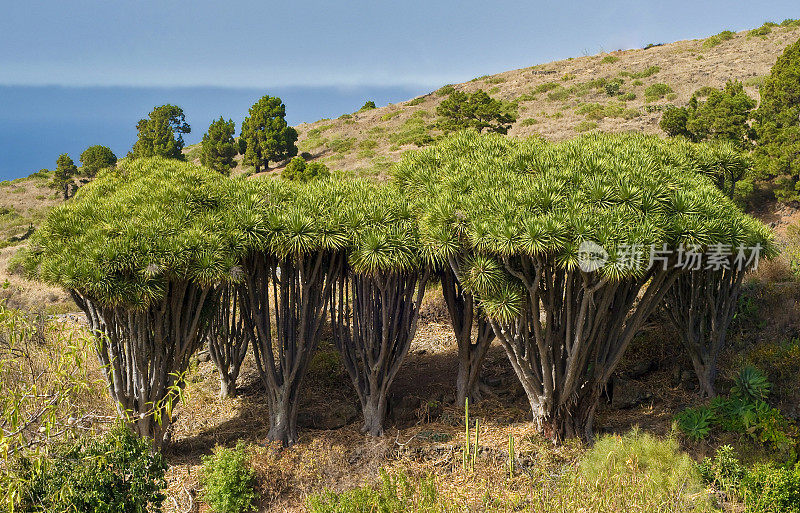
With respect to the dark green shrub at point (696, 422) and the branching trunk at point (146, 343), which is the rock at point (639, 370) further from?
the branching trunk at point (146, 343)

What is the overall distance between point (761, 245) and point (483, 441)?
6423 millimetres

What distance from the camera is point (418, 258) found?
10570 mm

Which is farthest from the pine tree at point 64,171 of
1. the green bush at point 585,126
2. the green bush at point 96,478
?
the green bush at point 96,478

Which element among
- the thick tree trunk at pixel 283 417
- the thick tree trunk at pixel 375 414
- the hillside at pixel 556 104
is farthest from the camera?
the hillside at pixel 556 104

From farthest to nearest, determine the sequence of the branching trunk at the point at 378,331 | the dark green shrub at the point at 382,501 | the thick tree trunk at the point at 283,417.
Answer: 1. the branching trunk at the point at 378,331
2. the thick tree trunk at the point at 283,417
3. the dark green shrub at the point at 382,501

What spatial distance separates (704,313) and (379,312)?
6.69 metres

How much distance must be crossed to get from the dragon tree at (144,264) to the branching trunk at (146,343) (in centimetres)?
2

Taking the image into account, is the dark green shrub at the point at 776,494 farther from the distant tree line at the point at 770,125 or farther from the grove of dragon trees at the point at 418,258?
the distant tree line at the point at 770,125

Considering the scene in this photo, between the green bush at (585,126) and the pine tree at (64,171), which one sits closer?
the green bush at (585,126)

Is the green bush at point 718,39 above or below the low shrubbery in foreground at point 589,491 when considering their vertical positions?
above

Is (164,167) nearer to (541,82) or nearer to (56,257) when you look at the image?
(56,257)

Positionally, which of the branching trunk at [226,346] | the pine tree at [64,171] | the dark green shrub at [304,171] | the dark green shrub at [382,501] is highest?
the pine tree at [64,171]

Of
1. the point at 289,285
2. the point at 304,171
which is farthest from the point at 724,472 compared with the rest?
the point at 304,171

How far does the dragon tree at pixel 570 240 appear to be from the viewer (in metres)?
8.48
